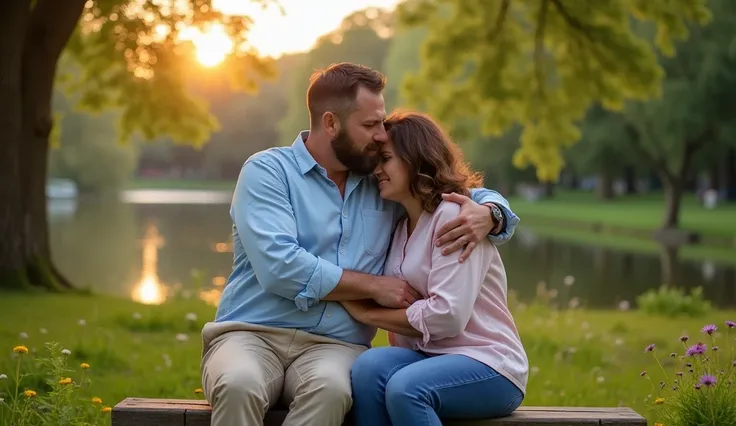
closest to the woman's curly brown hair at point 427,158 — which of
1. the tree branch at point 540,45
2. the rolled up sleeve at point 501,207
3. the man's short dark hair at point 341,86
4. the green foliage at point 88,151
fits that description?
the rolled up sleeve at point 501,207

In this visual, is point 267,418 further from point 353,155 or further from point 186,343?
point 186,343

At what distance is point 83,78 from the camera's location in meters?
16.0

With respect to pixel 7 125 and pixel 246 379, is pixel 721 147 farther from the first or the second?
pixel 246 379

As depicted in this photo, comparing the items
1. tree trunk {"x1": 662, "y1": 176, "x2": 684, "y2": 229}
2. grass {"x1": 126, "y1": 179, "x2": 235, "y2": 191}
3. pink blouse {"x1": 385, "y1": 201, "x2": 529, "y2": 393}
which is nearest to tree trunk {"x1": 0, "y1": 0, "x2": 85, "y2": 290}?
pink blouse {"x1": 385, "y1": 201, "x2": 529, "y2": 393}

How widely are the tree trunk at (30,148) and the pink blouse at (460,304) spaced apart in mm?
7784

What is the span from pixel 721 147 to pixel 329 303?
2891cm

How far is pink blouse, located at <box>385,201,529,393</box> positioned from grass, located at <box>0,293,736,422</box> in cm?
238

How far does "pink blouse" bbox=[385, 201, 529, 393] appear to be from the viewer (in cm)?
350

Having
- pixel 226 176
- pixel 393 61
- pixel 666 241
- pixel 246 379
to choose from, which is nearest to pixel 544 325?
pixel 246 379

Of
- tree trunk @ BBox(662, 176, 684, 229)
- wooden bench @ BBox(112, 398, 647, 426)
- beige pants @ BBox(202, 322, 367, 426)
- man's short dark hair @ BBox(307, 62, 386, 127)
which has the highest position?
man's short dark hair @ BBox(307, 62, 386, 127)

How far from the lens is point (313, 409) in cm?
338

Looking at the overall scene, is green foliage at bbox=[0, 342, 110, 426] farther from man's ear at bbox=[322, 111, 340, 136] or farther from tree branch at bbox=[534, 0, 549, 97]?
tree branch at bbox=[534, 0, 549, 97]

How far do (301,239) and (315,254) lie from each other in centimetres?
8

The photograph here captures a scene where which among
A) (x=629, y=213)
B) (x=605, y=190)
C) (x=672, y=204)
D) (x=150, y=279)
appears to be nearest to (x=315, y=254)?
(x=150, y=279)
